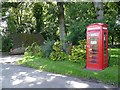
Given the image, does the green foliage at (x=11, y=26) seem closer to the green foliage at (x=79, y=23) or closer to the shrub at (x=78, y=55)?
the green foliage at (x=79, y=23)

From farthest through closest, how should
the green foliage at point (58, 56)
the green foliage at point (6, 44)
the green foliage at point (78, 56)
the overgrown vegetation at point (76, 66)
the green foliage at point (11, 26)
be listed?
the green foliage at point (11, 26) → the green foliage at point (6, 44) → the green foliage at point (58, 56) → the green foliage at point (78, 56) → the overgrown vegetation at point (76, 66)

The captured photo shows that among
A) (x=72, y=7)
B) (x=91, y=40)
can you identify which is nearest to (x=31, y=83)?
(x=91, y=40)

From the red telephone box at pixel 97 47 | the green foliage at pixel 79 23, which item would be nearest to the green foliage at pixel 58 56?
the green foliage at pixel 79 23

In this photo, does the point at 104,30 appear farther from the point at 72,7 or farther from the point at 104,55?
the point at 72,7

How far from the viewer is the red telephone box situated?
9.37 m

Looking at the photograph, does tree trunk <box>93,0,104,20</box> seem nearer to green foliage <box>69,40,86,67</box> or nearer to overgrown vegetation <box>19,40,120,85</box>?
overgrown vegetation <box>19,40,120,85</box>

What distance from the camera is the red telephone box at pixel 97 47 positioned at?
9.37 meters

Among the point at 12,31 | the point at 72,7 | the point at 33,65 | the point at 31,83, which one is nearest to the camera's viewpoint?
the point at 31,83

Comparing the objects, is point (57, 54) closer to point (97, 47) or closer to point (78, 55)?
point (78, 55)

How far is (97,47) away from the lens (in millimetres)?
9547

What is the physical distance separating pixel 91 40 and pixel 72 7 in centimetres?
665

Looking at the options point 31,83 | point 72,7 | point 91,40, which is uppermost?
point 72,7

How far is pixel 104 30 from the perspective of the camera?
959cm

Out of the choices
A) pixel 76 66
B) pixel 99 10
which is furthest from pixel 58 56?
pixel 99 10
